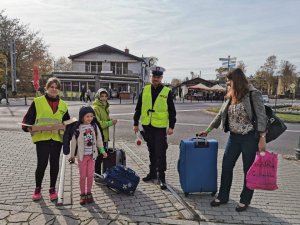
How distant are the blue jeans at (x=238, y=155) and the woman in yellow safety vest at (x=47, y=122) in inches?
91.8

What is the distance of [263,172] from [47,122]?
291cm

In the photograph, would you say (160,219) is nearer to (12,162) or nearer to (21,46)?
(12,162)

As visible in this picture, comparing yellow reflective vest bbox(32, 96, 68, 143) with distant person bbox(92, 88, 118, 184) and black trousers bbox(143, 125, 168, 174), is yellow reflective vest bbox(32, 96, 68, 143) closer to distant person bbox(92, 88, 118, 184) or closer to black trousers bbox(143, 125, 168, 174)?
distant person bbox(92, 88, 118, 184)

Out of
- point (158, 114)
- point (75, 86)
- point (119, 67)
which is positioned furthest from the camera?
point (119, 67)

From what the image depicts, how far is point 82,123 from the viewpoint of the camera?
4406mm

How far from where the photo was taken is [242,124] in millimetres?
4047

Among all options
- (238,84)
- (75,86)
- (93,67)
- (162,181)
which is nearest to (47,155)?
(162,181)

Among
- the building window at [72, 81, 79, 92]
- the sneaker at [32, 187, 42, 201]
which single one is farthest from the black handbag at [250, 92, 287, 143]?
the building window at [72, 81, 79, 92]

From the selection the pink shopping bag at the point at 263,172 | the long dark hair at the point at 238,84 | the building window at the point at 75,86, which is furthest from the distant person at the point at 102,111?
the building window at the point at 75,86

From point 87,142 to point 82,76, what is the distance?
39714 mm

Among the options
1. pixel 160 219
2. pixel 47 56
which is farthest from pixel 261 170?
pixel 47 56

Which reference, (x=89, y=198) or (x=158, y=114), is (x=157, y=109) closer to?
(x=158, y=114)

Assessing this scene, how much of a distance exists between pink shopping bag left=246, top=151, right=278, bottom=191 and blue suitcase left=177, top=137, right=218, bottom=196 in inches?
27.2

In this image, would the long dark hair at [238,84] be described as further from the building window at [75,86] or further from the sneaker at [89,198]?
the building window at [75,86]
